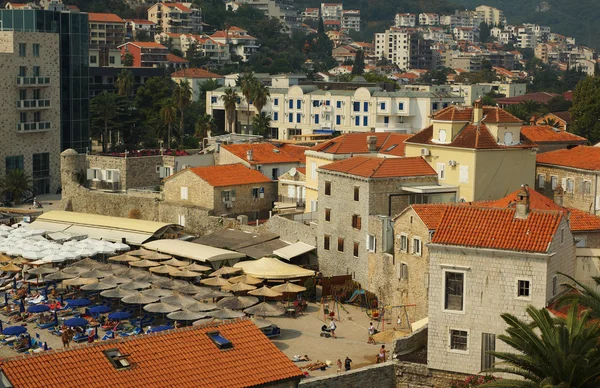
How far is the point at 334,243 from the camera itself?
5597 centimetres

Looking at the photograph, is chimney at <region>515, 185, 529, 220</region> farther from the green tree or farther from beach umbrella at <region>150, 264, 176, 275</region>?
the green tree

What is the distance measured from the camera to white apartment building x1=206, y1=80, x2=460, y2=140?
98875mm

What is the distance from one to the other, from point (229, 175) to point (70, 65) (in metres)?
29.4

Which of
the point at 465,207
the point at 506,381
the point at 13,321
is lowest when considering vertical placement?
the point at 13,321

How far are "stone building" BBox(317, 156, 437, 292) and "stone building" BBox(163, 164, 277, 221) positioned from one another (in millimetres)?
11563

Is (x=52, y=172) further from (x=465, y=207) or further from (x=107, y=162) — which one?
(x=465, y=207)

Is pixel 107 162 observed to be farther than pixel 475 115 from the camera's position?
Yes

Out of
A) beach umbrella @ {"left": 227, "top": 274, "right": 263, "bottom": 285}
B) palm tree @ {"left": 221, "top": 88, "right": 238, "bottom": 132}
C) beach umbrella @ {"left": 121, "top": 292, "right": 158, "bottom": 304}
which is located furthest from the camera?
palm tree @ {"left": 221, "top": 88, "right": 238, "bottom": 132}

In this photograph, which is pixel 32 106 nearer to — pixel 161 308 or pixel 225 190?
pixel 225 190

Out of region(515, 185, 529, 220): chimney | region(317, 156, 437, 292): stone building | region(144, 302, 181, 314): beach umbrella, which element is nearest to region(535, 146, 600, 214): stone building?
region(317, 156, 437, 292): stone building

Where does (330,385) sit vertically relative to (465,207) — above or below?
below

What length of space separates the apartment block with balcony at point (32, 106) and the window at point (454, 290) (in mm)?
56309

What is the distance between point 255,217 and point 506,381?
41142 millimetres

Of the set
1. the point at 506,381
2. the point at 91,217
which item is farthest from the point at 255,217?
the point at 506,381
